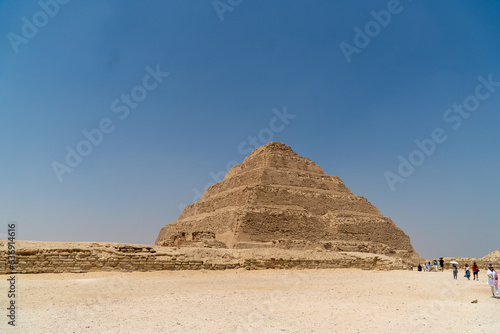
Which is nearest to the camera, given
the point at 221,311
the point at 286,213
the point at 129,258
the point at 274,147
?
the point at 221,311

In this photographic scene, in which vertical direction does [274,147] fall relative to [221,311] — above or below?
above

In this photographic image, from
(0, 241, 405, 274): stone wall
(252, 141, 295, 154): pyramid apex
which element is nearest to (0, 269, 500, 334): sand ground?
(0, 241, 405, 274): stone wall

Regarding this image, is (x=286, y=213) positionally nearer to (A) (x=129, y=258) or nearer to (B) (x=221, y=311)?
(A) (x=129, y=258)

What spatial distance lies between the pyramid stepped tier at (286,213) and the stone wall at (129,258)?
6410 millimetres

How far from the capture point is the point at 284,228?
1256 inches

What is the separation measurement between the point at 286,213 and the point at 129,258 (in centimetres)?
1988

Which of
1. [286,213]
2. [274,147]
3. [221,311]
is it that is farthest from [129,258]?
[274,147]

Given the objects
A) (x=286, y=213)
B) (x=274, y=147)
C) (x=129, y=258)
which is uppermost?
(x=274, y=147)

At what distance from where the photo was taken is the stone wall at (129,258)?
44.3 feet

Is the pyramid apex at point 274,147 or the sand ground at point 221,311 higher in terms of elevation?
the pyramid apex at point 274,147

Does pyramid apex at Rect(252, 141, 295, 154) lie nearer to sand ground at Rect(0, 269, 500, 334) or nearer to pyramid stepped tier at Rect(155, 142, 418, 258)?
pyramid stepped tier at Rect(155, 142, 418, 258)

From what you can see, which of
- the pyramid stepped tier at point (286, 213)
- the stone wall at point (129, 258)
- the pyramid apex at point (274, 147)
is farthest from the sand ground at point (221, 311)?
the pyramid apex at point (274, 147)

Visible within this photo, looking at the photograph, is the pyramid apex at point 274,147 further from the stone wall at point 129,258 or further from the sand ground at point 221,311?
the sand ground at point 221,311

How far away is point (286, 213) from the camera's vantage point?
32.8 meters
